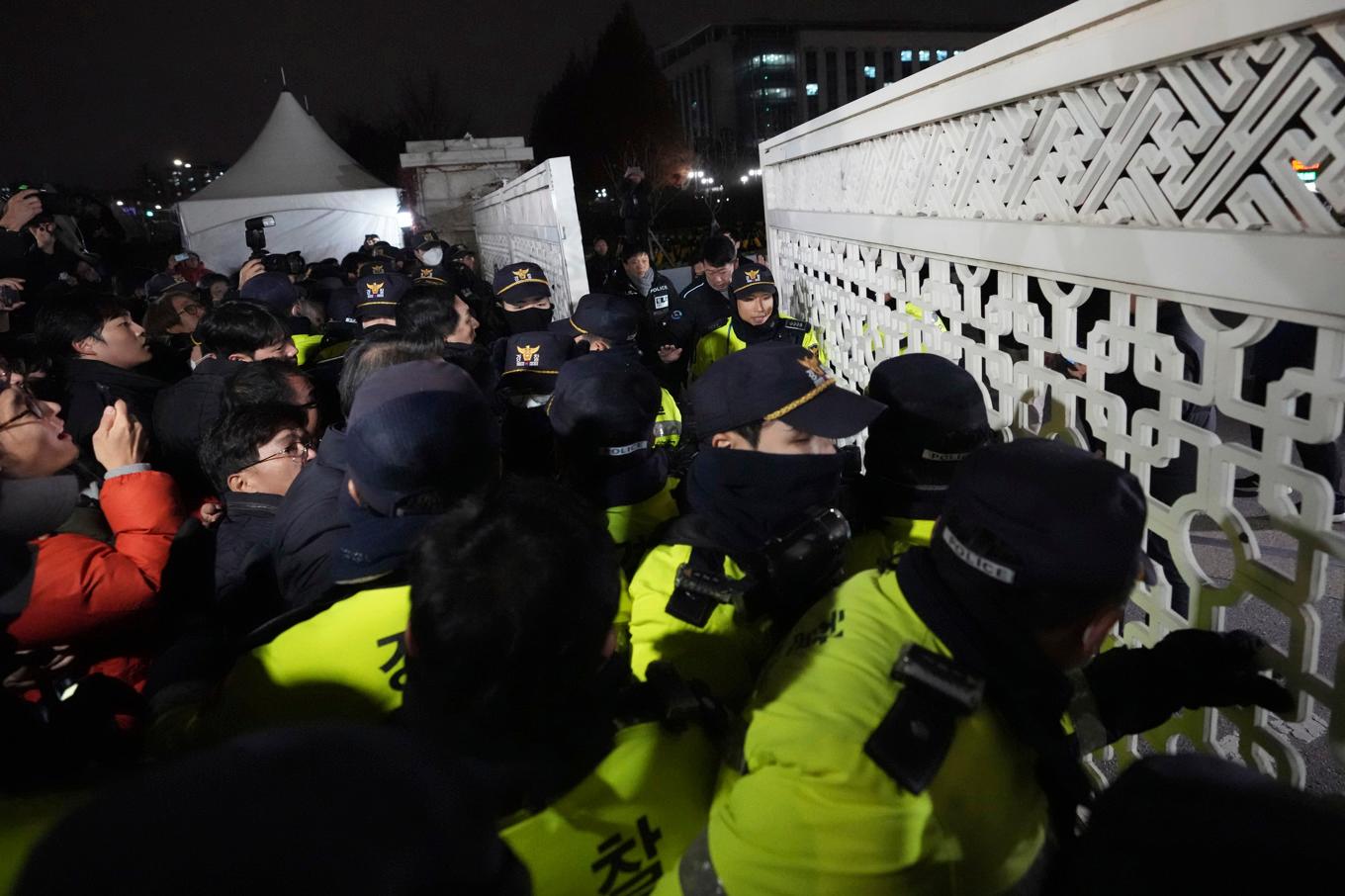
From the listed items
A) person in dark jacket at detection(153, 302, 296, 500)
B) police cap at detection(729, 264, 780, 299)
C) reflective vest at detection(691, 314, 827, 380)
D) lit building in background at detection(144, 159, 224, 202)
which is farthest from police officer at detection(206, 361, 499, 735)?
lit building in background at detection(144, 159, 224, 202)

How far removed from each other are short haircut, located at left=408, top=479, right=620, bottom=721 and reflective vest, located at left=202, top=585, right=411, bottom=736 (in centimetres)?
41

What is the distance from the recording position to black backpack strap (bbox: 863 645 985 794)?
1025mm

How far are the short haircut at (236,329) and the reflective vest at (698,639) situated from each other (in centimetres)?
285

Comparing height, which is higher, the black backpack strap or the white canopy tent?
the white canopy tent

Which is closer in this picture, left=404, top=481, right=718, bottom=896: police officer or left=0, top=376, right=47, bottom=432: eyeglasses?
left=404, top=481, right=718, bottom=896: police officer

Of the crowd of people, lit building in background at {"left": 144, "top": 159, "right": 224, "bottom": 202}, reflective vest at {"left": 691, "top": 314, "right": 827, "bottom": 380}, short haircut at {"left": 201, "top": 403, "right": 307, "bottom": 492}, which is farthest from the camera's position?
lit building in background at {"left": 144, "top": 159, "right": 224, "bottom": 202}

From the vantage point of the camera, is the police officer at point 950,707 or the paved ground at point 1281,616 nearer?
the police officer at point 950,707

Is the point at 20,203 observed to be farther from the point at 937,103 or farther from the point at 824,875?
the point at 824,875

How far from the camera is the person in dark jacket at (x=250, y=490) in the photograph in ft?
7.61

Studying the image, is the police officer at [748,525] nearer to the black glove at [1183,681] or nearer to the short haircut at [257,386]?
the black glove at [1183,681]

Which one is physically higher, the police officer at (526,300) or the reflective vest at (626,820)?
the police officer at (526,300)

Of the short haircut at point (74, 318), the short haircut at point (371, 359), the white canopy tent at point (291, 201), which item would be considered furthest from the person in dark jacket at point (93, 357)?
the white canopy tent at point (291, 201)

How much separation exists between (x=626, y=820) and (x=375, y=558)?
2.60ft

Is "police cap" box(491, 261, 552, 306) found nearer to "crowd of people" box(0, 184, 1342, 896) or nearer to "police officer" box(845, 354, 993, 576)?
"crowd of people" box(0, 184, 1342, 896)
